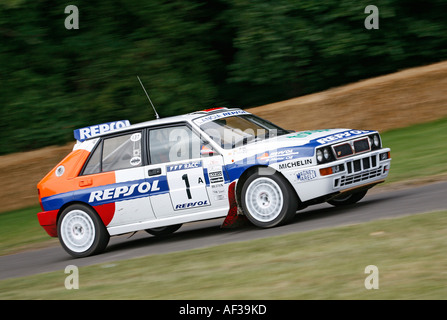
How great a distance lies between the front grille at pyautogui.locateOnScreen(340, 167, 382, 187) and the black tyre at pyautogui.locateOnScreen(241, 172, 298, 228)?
65 cm

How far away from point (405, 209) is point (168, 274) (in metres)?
3.16

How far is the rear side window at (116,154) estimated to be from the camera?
9.99m

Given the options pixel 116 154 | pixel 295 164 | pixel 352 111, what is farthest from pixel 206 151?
pixel 352 111

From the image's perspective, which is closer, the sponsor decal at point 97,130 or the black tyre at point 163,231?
the sponsor decal at point 97,130

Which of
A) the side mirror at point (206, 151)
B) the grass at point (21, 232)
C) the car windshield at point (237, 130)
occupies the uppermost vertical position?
the car windshield at point (237, 130)

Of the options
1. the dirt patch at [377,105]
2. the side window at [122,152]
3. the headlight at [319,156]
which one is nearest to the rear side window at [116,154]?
the side window at [122,152]

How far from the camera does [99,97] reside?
19375 mm

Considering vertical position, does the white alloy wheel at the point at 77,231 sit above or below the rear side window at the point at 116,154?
below

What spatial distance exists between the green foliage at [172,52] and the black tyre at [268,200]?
10.1 meters

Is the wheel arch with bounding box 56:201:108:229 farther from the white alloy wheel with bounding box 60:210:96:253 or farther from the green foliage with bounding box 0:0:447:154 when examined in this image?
the green foliage with bounding box 0:0:447:154

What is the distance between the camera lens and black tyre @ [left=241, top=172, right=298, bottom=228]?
352 inches

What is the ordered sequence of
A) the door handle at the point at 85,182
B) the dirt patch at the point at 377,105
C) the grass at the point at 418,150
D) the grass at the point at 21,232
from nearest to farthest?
the door handle at the point at 85,182
the grass at the point at 418,150
the grass at the point at 21,232
the dirt patch at the point at 377,105

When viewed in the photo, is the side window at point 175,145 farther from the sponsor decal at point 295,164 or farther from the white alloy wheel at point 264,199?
the sponsor decal at point 295,164
